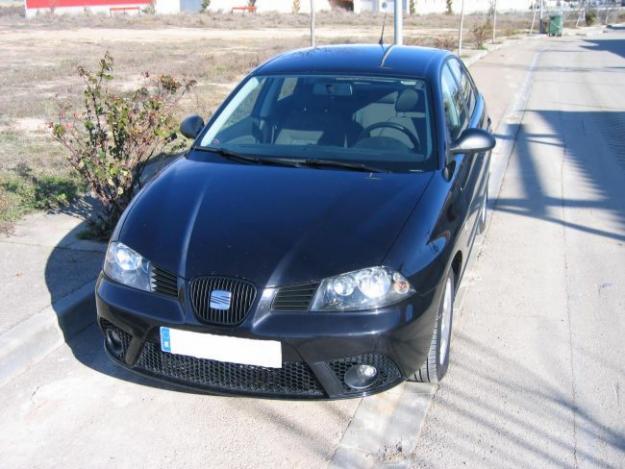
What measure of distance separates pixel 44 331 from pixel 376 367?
212cm

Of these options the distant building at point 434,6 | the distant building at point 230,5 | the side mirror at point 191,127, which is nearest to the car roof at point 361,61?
the side mirror at point 191,127

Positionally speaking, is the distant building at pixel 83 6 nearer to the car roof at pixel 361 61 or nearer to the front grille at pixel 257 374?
the car roof at pixel 361 61

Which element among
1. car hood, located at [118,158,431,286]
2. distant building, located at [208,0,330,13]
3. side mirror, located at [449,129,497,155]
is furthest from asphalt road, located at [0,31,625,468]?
distant building, located at [208,0,330,13]

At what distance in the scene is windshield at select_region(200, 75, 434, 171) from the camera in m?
4.38

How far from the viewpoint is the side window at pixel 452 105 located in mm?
4785

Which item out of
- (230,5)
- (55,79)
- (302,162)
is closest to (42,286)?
(302,162)

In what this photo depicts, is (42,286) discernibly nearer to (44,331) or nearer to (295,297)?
(44,331)

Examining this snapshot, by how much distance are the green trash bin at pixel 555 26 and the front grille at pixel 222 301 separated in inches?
1848

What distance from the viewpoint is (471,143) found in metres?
4.41

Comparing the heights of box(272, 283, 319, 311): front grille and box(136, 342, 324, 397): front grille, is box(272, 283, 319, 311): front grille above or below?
above

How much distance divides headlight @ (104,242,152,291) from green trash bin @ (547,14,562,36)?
46.7 metres

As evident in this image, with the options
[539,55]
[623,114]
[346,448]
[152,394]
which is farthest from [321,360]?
[539,55]

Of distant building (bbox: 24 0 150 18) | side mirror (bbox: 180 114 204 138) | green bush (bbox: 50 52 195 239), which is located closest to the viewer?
side mirror (bbox: 180 114 204 138)

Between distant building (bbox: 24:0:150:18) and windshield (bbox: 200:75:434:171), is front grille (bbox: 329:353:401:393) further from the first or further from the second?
distant building (bbox: 24:0:150:18)
